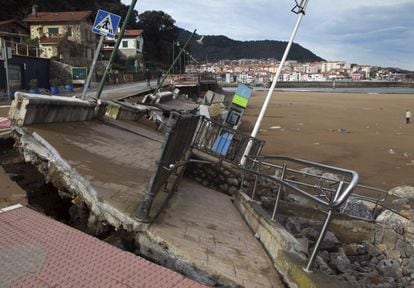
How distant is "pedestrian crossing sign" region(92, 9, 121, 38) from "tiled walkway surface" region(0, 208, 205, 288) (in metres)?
6.48

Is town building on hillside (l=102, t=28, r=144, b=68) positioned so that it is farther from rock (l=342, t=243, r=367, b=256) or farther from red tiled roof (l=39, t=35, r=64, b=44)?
rock (l=342, t=243, r=367, b=256)

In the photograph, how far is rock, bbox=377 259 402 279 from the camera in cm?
663

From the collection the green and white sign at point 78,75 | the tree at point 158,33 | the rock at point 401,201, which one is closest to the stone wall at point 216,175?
the rock at point 401,201

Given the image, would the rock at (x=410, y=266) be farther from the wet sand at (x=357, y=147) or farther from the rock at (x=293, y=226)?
the wet sand at (x=357, y=147)

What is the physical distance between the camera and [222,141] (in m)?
9.89

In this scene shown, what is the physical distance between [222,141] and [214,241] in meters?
4.92

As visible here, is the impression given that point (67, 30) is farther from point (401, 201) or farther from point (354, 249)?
point (354, 249)

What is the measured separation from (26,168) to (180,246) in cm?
302

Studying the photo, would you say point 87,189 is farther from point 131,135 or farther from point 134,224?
point 131,135

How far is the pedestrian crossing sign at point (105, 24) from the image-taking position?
982 centimetres

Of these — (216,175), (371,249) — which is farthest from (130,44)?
(371,249)

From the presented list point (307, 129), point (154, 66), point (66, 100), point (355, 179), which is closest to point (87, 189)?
point (355, 179)

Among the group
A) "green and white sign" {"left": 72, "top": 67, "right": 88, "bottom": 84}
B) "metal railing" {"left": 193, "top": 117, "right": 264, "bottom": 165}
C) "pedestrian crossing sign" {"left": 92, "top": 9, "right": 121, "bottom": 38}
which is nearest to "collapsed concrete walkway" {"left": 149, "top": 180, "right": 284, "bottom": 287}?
"metal railing" {"left": 193, "top": 117, "right": 264, "bottom": 165}

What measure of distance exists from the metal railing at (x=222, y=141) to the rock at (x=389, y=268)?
11.9 feet
